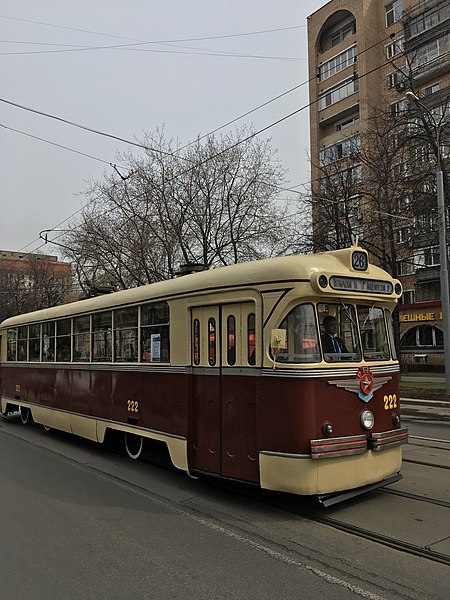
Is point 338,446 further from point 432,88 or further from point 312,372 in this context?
point 432,88

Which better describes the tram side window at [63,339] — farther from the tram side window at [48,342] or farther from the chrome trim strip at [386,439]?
the chrome trim strip at [386,439]

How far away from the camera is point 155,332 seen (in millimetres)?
7711

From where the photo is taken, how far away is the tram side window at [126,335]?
822 centimetres

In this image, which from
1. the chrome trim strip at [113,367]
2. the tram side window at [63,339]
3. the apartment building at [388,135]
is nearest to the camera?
the chrome trim strip at [113,367]

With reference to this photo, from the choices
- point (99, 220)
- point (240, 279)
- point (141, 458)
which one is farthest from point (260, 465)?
point (99, 220)

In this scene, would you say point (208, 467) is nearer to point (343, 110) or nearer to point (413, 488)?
point (413, 488)

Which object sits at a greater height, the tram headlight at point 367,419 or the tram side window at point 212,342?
the tram side window at point 212,342

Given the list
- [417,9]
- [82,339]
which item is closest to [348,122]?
[417,9]

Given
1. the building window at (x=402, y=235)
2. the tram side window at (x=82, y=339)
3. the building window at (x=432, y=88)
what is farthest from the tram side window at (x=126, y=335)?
the building window at (x=432, y=88)

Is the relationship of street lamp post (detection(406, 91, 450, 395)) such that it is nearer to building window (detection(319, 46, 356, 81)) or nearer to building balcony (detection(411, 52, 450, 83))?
building balcony (detection(411, 52, 450, 83))

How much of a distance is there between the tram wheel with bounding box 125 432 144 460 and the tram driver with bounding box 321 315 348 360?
389cm

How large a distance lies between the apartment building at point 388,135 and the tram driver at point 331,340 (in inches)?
259

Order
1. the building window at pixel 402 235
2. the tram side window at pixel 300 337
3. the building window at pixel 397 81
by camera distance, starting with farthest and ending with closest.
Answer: the building window at pixel 397 81, the building window at pixel 402 235, the tram side window at pixel 300 337

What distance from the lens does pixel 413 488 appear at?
21.9ft
